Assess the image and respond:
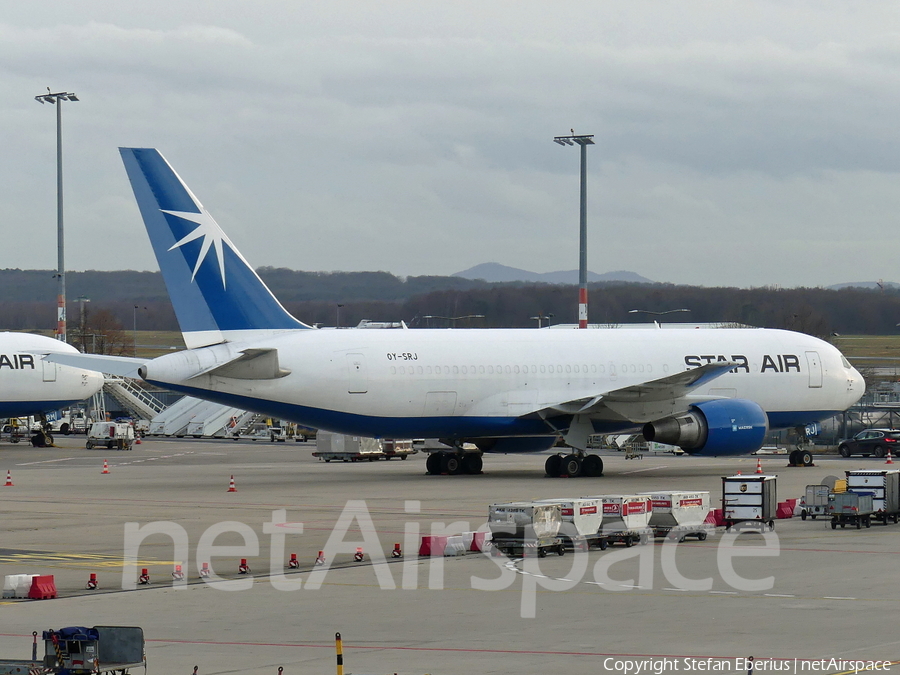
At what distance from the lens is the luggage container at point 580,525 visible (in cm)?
2197

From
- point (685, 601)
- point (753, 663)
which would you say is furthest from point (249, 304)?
point (753, 663)

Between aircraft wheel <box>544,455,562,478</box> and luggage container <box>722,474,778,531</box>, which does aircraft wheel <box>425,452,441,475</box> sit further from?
luggage container <box>722,474,778,531</box>

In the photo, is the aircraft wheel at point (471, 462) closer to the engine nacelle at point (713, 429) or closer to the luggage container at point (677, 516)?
the engine nacelle at point (713, 429)

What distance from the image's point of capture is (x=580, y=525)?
22031 millimetres

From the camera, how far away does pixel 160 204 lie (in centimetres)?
3644

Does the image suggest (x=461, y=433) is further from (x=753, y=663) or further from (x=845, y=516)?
(x=753, y=663)

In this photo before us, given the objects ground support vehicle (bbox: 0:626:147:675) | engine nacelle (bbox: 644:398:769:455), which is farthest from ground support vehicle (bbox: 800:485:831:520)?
ground support vehicle (bbox: 0:626:147:675)

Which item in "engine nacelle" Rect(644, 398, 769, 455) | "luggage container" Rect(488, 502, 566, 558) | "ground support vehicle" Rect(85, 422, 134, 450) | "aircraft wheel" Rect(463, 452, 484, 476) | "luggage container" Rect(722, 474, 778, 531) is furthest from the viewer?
"ground support vehicle" Rect(85, 422, 134, 450)

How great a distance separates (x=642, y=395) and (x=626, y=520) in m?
16.8

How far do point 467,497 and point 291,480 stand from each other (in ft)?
30.3

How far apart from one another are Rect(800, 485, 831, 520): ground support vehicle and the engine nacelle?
1202cm

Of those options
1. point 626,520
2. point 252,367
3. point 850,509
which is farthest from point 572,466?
point 626,520

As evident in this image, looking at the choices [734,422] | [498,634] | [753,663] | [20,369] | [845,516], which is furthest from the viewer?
[20,369]

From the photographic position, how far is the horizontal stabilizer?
3581 cm
